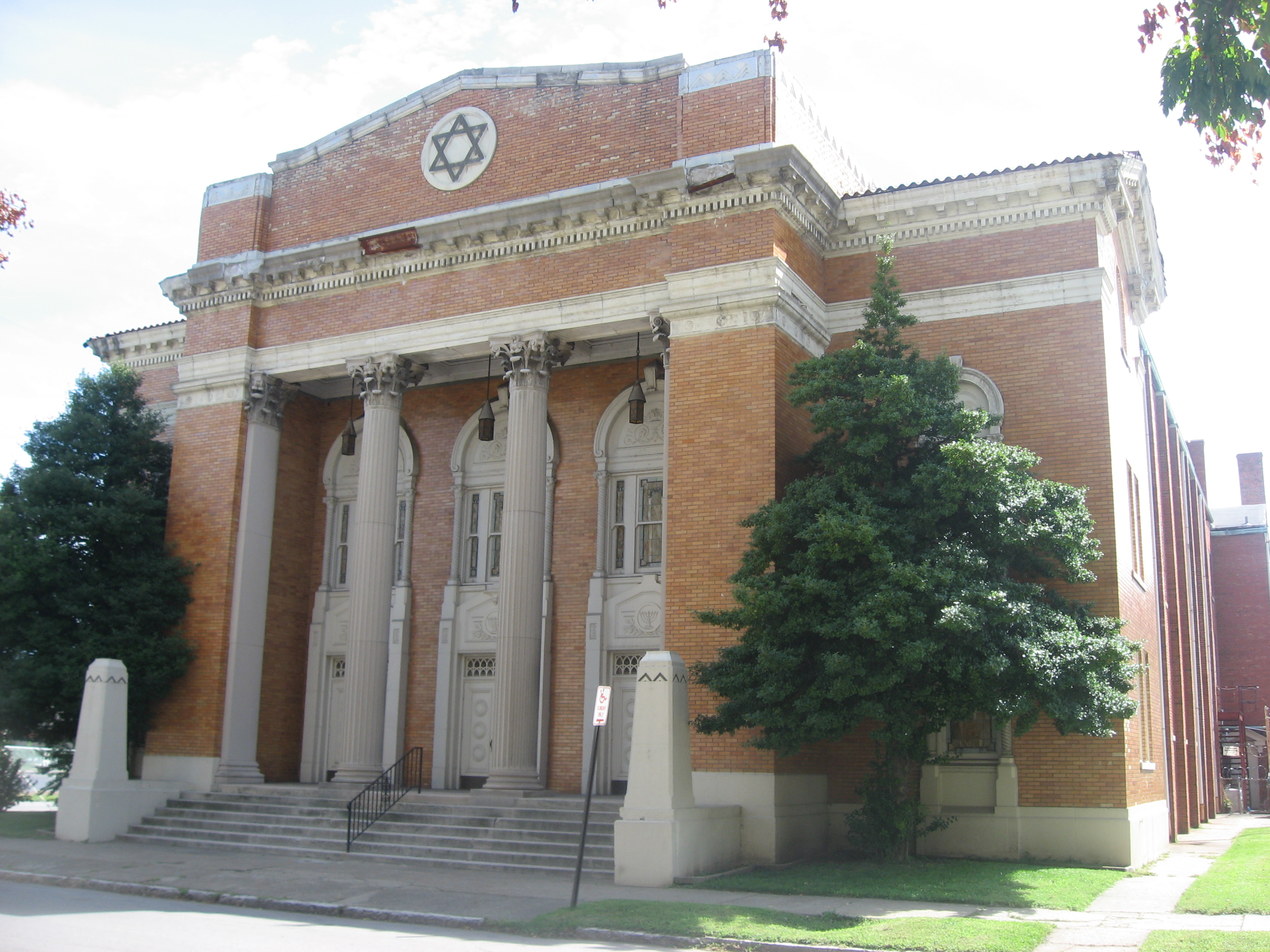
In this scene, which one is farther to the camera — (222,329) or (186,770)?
(222,329)

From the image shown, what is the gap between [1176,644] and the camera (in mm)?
26453

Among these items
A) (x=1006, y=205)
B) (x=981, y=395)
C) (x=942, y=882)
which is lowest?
(x=942, y=882)

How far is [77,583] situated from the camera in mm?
22547

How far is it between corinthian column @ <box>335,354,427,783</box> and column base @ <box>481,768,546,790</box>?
269 centimetres

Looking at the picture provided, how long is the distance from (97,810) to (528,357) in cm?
1084

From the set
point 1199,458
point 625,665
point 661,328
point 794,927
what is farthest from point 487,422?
point 1199,458

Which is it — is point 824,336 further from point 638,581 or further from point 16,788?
point 16,788

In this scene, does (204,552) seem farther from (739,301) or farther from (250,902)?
(739,301)

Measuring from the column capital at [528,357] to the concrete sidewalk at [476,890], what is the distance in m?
8.62

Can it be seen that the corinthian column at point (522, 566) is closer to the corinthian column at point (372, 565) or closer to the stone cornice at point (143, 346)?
the corinthian column at point (372, 565)

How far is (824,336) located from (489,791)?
9.74 meters

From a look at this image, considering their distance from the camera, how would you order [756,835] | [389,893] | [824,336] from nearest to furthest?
[389,893] < [756,835] < [824,336]

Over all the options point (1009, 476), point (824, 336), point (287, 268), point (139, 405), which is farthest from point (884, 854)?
point (139, 405)

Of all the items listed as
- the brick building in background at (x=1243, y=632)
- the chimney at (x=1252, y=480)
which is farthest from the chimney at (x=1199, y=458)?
the chimney at (x=1252, y=480)
